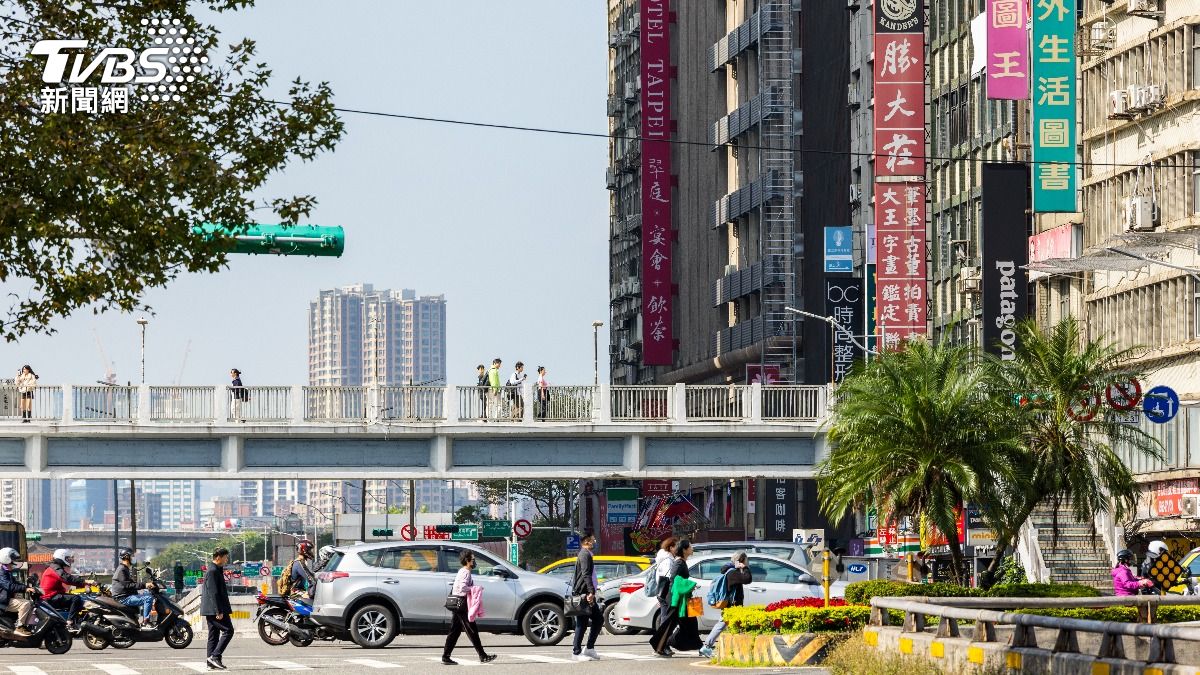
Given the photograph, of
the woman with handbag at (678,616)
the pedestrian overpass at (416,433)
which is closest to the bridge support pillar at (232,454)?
the pedestrian overpass at (416,433)

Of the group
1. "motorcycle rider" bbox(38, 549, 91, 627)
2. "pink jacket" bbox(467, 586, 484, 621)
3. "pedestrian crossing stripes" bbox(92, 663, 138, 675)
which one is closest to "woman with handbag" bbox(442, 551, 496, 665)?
"pink jacket" bbox(467, 586, 484, 621)

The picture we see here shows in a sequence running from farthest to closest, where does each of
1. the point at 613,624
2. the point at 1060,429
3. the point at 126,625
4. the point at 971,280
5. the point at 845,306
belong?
the point at 845,306, the point at 971,280, the point at 1060,429, the point at 613,624, the point at 126,625

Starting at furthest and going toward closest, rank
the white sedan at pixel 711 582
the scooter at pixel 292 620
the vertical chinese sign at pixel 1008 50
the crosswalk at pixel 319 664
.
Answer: the vertical chinese sign at pixel 1008 50 → the white sedan at pixel 711 582 → the scooter at pixel 292 620 → the crosswalk at pixel 319 664

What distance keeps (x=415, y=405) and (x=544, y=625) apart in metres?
23.1

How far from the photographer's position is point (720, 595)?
32250 mm

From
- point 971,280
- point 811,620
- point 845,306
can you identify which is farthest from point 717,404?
point 811,620

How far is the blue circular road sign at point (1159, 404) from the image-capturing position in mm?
47312

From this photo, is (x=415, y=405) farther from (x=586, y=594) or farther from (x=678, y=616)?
(x=586, y=594)

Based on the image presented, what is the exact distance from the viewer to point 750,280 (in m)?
100

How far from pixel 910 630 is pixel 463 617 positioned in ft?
24.5

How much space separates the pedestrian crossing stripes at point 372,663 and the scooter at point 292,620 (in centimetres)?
469

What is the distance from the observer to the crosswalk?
28.4 metres

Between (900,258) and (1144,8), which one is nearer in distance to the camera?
(1144,8)

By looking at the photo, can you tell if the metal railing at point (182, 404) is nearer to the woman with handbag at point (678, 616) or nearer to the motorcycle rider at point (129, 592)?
the motorcycle rider at point (129, 592)
